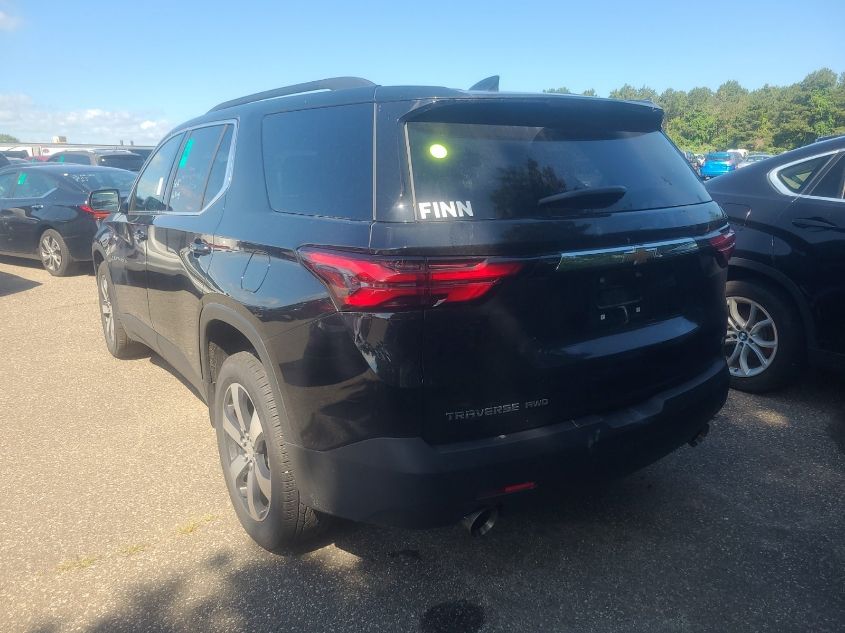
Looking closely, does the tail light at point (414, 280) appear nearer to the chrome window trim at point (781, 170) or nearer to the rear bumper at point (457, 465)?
the rear bumper at point (457, 465)

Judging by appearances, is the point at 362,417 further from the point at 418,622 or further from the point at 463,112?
the point at 463,112

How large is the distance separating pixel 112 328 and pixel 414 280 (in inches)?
165

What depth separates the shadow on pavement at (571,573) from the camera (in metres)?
2.34

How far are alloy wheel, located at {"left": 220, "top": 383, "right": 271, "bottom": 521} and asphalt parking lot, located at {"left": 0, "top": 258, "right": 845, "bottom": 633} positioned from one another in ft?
0.70

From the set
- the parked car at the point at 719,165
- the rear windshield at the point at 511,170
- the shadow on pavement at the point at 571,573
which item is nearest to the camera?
the rear windshield at the point at 511,170

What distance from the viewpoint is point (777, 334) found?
4.16m

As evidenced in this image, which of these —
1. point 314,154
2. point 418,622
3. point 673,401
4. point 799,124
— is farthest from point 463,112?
point 799,124

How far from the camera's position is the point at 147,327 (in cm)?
416

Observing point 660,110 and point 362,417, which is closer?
point 362,417

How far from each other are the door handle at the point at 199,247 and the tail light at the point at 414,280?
1225 millimetres

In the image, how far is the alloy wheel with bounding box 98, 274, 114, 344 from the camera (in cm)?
526

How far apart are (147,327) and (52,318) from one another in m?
3.46

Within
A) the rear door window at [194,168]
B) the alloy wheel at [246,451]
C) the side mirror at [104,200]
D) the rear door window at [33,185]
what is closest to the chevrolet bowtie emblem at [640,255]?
the alloy wheel at [246,451]

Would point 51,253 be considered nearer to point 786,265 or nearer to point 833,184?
point 786,265
